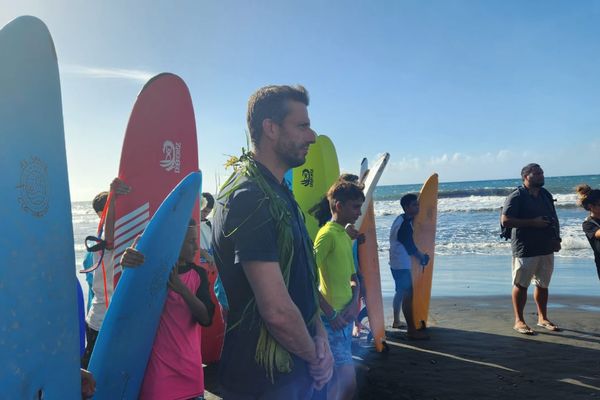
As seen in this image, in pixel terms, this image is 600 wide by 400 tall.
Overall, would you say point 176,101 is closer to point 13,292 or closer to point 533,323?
point 13,292

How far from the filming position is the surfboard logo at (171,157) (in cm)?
371

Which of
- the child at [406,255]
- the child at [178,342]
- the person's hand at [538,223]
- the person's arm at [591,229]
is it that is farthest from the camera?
the child at [406,255]

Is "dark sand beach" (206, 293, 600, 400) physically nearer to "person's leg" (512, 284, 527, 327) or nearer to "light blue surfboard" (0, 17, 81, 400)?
"person's leg" (512, 284, 527, 327)

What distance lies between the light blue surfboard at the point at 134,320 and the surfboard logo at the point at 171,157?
1.38m

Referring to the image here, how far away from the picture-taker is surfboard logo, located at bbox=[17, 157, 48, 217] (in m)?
1.63

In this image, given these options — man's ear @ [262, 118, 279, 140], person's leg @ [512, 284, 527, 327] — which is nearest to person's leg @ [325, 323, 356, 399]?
man's ear @ [262, 118, 279, 140]

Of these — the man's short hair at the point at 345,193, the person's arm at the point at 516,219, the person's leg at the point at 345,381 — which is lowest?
the person's leg at the point at 345,381

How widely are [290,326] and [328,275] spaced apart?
5.16ft

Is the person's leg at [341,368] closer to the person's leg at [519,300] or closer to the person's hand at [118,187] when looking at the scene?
the person's hand at [118,187]

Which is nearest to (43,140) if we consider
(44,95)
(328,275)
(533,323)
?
(44,95)

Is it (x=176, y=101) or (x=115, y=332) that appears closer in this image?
(x=115, y=332)

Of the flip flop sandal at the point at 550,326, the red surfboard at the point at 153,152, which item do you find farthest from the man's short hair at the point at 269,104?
the flip flop sandal at the point at 550,326

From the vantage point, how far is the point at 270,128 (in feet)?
5.36

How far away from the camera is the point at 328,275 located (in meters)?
2.98
